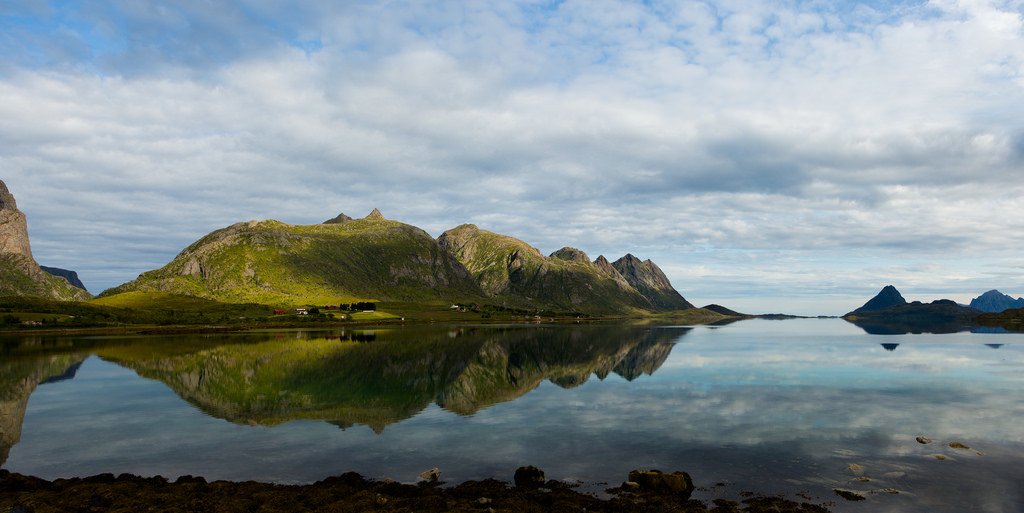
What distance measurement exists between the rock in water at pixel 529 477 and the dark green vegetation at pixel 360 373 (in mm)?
18590

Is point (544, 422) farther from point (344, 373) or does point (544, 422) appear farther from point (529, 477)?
point (344, 373)

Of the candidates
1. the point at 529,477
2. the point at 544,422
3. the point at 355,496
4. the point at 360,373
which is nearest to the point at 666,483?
the point at 529,477

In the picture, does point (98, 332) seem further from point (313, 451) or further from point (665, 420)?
point (665, 420)

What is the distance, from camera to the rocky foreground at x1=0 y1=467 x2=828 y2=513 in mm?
25438

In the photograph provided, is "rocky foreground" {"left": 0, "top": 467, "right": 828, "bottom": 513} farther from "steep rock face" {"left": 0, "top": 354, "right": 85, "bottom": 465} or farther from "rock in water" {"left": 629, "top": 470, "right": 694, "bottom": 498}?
"steep rock face" {"left": 0, "top": 354, "right": 85, "bottom": 465}

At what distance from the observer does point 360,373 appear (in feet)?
260

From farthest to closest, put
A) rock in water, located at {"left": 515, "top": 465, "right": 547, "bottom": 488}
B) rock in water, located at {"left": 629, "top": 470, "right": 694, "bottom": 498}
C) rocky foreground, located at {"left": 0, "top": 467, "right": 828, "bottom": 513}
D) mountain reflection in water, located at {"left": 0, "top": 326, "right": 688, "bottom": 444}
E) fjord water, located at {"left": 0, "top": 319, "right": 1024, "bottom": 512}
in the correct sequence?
mountain reflection in water, located at {"left": 0, "top": 326, "right": 688, "bottom": 444} < fjord water, located at {"left": 0, "top": 319, "right": 1024, "bottom": 512} < rock in water, located at {"left": 515, "top": 465, "right": 547, "bottom": 488} < rock in water, located at {"left": 629, "top": 470, "right": 694, "bottom": 498} < rocky foreground, located at {"left": 0, "top": 467, "right": 828, "bottom": 513}

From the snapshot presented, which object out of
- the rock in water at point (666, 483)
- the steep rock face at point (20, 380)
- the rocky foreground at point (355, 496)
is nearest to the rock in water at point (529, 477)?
the rocky foreground at point (355, 496)

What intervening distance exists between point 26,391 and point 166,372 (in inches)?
726

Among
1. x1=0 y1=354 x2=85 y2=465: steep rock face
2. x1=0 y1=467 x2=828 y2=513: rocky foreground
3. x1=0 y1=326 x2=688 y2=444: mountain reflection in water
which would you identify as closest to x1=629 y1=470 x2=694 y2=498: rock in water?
x1=0 y1=467 x2=828 y2=513: rocky foreground

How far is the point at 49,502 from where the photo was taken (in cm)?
2634

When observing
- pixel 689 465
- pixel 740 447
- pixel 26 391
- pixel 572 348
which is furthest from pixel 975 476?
pixel 572 348

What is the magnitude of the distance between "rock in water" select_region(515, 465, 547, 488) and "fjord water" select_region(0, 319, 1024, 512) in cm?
178

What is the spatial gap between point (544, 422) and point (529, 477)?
58.1ft
